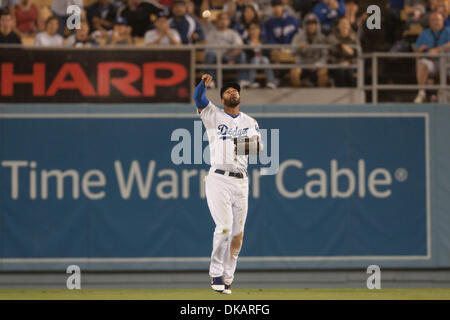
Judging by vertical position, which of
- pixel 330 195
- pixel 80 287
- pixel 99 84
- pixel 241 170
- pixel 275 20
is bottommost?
pixel 80 287

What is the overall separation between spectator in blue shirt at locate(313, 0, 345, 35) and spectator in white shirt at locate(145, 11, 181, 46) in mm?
3083

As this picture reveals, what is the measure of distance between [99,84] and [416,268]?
646 cm

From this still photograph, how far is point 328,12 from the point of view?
675 inches

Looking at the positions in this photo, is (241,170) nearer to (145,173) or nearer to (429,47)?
(145,173)

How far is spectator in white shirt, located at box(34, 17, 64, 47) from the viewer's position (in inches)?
630

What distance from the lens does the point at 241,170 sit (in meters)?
10.9

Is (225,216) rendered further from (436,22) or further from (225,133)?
(436,22)

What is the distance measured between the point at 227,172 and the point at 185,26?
6.37m

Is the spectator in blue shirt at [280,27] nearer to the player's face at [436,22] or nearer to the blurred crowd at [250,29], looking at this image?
the blurred crowd at [250,29]

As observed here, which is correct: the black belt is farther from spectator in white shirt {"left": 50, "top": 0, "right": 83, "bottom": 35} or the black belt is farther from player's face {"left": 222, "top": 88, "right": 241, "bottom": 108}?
spectator in white shirt {"left": 50, "top": 0, "right": 83, "bottom": 35}

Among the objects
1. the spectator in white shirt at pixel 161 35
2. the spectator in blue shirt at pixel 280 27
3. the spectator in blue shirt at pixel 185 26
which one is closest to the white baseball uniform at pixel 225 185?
the spectator in white shirt at pixel 161 35

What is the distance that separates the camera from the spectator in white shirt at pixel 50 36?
1600 cm

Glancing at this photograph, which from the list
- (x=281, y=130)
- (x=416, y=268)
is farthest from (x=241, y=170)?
(x=416, y=268)

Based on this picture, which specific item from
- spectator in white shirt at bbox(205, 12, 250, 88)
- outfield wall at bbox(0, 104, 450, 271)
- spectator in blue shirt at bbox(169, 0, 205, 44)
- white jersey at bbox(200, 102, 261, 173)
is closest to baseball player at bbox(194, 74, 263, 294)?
white jersey at bbox(200, 102, 261, 173)
